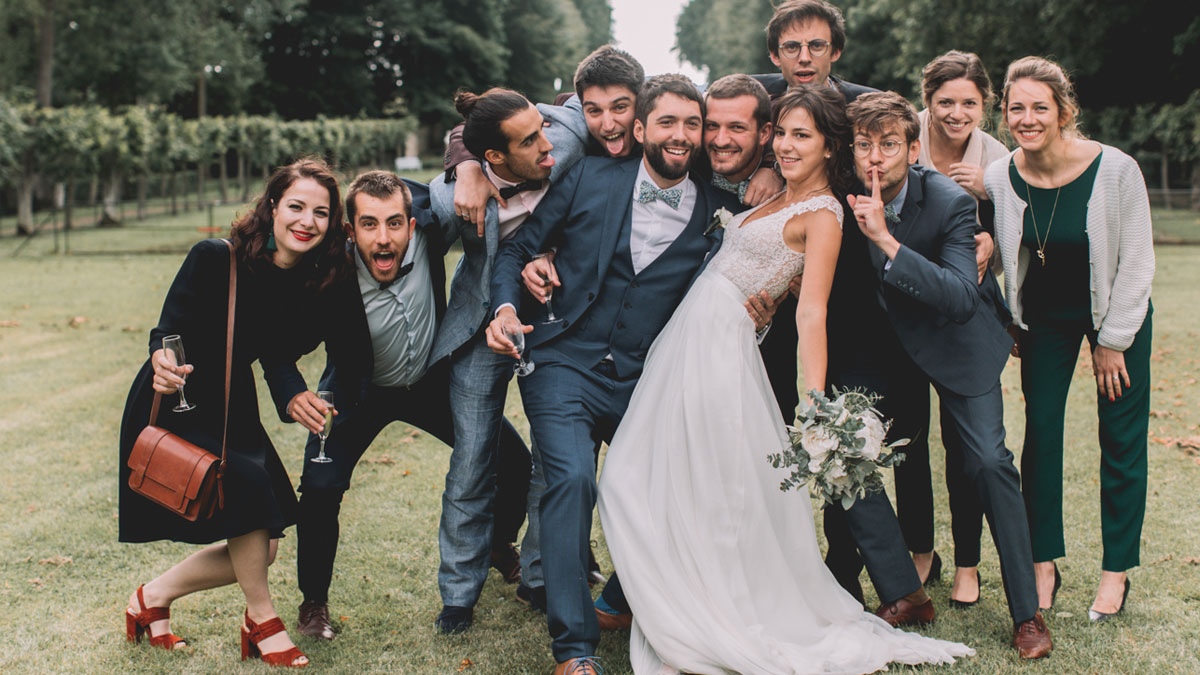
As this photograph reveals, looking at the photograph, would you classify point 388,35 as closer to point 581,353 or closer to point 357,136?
point 357,136

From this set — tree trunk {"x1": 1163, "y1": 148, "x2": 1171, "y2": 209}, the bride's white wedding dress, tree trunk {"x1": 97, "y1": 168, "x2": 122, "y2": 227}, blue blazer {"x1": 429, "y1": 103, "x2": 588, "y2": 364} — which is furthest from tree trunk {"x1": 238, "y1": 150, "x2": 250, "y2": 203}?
the bride's white wedding dress

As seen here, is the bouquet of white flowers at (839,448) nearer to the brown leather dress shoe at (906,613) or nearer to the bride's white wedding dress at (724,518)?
the bride's white wedding dress at (724,518)

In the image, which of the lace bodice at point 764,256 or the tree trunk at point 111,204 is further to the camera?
the tree trunk at point 111,204

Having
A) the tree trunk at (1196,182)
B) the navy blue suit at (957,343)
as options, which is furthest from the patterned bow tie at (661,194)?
the tree trunk at (1196,182)

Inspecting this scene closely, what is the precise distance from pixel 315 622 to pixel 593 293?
6.65ft

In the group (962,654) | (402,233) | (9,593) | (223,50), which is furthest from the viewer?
(223,50)

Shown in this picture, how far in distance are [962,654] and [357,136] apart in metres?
51.9

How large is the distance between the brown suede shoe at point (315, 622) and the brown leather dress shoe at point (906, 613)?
257 cm

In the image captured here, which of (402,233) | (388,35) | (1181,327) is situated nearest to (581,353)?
(402,233)

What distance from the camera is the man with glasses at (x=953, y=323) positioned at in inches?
160

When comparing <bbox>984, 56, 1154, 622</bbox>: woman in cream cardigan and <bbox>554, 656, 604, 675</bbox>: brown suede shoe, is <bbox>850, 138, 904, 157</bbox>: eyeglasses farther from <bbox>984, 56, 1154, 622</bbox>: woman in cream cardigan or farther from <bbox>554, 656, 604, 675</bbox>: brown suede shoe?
<bbox>554, 656, 604, 675</bbox>: brown suede shoe

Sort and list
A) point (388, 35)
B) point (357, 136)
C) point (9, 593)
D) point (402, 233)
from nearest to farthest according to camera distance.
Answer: point (402, 233) < point (9, 593) < point (357, 136) < point (388, 35)

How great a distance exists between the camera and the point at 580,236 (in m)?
4.57

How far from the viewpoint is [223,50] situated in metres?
45.7
